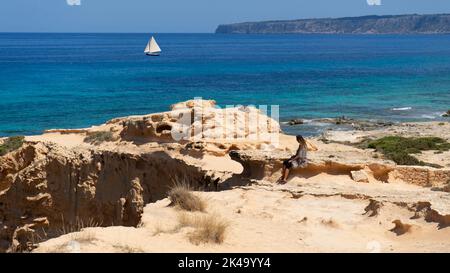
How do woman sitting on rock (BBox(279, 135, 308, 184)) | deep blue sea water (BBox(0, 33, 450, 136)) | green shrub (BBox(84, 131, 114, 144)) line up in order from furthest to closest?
deep blue sea water (BBox(0, 33, 450, 136)), green shrub (BBox(84, 131, 114, 144)), woman sitting on rock (BBox(279, 135, 308, 184))

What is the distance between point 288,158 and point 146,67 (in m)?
63.1

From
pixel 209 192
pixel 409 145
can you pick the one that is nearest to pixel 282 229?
pixel 209 192

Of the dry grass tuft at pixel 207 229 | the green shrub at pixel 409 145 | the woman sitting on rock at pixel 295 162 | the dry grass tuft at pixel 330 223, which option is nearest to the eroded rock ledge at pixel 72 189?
the woman sitting on rock at pixel 295 162

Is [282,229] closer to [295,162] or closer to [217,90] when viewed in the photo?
[295,162]

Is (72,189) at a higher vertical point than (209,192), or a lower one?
lower

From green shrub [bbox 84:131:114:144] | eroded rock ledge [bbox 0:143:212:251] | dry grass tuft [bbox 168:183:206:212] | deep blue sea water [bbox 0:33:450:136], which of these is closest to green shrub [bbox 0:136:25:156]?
eroded rock ledge [bbox 0:143:212:251]

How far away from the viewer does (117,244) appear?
25.1 ft

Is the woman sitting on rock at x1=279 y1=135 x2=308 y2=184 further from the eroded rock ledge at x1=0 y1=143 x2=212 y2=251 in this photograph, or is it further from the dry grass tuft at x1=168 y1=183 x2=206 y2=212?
the eroded rock ledge at x1=0 y1=143 x2=212 y2=251

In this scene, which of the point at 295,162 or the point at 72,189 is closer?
the point at 295,162

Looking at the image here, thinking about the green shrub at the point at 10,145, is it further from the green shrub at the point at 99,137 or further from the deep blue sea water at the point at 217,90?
the deep blue sea water at the point at 217,90

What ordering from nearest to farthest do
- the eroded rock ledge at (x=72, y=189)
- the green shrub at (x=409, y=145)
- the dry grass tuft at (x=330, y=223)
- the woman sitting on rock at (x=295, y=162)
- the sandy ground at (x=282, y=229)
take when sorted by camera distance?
1. the sandy ground at (x=282, y=229)
2. the dry grass tuft at (x=330, y=223)
3. the woman sitting on rock at (x=295, y=162)
4. the eroded rock ledge at (x=72, y=189)
5. the green shrub at (x=409, y=145)

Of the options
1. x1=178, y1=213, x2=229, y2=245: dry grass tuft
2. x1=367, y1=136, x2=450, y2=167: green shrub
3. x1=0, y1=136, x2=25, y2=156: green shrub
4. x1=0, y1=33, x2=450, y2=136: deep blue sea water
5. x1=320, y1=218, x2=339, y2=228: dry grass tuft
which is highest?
x1=178, y1=213, x2=229, y2=245: dry grass tuft

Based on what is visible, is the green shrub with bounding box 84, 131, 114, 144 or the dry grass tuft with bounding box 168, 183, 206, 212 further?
the green shrub with bounding box 84, 131, 114, 144

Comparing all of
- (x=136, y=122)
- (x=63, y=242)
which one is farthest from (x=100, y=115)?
(x=63, y=242)
